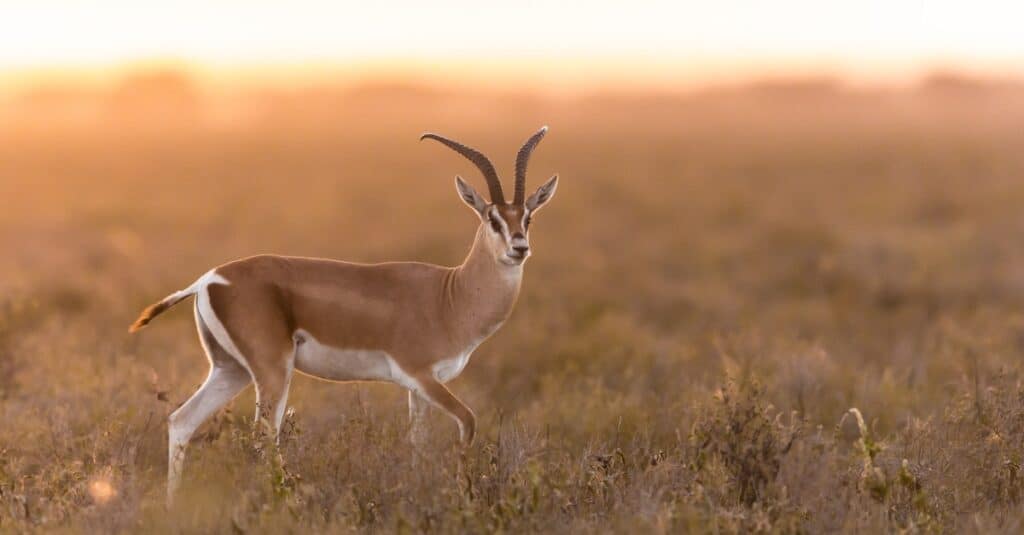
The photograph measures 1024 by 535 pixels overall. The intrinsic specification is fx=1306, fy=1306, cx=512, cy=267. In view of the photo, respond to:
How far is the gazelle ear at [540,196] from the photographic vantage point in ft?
29.0

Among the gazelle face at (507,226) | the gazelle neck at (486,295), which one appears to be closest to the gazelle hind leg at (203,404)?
the gazelle neck at (486,295)

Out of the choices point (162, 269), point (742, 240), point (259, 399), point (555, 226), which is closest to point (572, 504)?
point (259, 399)

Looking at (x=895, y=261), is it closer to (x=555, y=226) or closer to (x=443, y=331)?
(x=555, y=226)

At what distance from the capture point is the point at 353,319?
844cm

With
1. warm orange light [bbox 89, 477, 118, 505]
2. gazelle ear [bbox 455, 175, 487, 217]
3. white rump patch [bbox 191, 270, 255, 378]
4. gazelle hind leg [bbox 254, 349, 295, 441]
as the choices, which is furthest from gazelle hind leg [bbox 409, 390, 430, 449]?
warm orange light [bbox 89, 477, 118, 505]

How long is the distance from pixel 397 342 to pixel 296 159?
5520 centimetres

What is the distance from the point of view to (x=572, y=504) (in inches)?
300

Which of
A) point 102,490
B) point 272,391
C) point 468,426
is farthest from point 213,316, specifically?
point 468,426

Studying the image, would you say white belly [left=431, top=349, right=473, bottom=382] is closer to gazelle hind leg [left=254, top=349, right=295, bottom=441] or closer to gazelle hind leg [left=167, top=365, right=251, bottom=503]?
gazelle hind leg [left=254, top=349, right=295, bottom=441]

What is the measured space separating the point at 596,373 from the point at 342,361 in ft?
18.3

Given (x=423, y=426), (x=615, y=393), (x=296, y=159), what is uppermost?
(x=423, y=426)

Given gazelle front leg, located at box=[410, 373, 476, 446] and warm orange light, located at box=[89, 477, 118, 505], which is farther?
gazelle front leg, located at box=[410, 373, 476, 446]

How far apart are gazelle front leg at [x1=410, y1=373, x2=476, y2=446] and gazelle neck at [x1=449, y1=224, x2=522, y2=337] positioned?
1.95 ft

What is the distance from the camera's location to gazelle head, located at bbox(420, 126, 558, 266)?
8320mm
